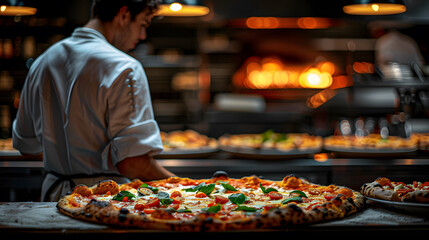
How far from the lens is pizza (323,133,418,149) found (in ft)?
11.7

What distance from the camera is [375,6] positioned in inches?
120

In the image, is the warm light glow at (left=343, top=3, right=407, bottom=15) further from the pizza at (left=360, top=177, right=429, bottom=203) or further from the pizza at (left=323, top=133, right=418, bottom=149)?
the pizza at (left=360, top=177, right=429, bottom=203)

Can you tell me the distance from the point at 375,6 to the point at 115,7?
5.38ft

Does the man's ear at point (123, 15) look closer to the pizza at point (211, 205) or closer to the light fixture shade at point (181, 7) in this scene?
the light fixture shade at point (181, 7)

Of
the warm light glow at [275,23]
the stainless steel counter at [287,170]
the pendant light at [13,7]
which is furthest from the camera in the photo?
the warm light glow at [275,23]

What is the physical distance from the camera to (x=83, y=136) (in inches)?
93.3

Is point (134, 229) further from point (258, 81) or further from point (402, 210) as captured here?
point (258, 81)

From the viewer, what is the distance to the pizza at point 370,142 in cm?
357

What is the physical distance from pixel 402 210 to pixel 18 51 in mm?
6544

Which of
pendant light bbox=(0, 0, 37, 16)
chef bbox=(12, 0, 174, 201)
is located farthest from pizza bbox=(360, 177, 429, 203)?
pendant light bbox=(0, 0, 37, 16)

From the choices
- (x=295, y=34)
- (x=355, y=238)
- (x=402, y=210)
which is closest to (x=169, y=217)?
(x=355, y=238)

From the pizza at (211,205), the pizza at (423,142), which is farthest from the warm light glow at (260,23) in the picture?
the pizza at (211,205)

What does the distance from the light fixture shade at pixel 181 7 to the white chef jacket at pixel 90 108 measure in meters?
0.71

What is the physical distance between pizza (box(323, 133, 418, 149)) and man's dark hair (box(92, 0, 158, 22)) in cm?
187
